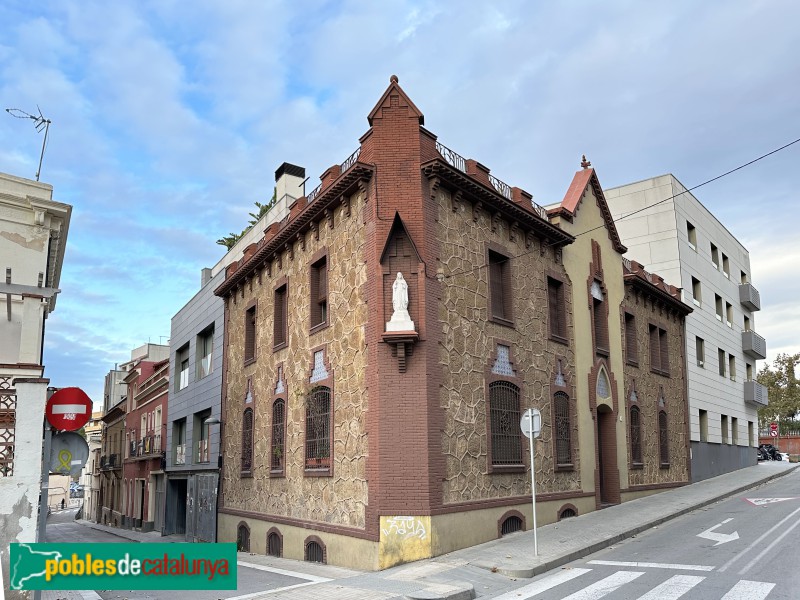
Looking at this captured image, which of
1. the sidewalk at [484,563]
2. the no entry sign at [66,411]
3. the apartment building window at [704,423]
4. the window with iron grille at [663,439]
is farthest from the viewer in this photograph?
the apartment building window at [704,423]

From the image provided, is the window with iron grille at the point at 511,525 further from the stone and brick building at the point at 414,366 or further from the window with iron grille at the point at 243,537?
the window with iron grille at the point at 243,537

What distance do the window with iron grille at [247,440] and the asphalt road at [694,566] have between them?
35.8 ft

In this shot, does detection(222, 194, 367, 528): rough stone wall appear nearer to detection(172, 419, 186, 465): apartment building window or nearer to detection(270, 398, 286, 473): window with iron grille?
detection(270, 398, 286, 473): window with iron grille

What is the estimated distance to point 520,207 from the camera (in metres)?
17.6

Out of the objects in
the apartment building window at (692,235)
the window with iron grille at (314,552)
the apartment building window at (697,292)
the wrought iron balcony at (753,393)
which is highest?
the apartment building window at (692,235)

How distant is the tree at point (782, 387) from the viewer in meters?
57.7

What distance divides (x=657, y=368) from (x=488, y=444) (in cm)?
1281

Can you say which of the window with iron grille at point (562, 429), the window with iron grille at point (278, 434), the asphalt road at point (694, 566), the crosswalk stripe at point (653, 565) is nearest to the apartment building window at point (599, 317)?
the window with iron grille at point (562, 429)

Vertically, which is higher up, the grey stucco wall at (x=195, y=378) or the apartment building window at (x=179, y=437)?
the grey stucco wall at (x=195, y=378)

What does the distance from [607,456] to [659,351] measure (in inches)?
280

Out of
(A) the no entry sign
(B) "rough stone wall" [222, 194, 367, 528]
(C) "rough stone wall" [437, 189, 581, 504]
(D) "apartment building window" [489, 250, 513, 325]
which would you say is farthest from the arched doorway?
(A) the no entry sign

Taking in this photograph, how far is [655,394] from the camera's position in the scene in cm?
2531

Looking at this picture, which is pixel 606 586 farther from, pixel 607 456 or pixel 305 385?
pixel 607 456

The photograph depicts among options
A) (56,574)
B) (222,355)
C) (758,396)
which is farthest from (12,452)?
(758,396)
